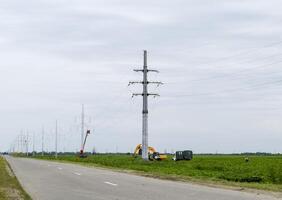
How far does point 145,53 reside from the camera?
66.1m

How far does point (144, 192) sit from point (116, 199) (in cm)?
246

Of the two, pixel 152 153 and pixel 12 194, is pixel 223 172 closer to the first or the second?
pixel 12 194

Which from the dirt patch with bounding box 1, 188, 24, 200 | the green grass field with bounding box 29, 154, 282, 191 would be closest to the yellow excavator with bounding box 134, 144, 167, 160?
the green grass field with bounding box 29, 154, 282, 191

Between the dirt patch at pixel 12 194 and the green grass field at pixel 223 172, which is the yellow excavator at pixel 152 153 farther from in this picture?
the dirt patch at pixel 12 194

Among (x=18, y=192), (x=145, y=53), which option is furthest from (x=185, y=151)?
(x=18, y=192)

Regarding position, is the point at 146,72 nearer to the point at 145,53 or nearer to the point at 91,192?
the point at 145,53

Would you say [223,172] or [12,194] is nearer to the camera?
[12,194]

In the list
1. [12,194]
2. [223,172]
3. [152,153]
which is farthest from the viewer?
[152,153]

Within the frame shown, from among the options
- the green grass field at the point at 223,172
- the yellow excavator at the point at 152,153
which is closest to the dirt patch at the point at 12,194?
the green grass field at the point at 223,172

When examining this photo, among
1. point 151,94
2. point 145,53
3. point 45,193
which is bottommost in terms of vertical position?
point 45,193

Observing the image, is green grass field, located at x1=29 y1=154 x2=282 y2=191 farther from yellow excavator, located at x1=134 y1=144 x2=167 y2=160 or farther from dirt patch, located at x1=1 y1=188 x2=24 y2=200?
yellow excavator, located at x1=134 y1=144 x2=167 y2=160

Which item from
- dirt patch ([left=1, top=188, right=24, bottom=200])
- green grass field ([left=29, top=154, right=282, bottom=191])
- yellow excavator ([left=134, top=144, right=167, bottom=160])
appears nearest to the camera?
dirt patch ([left=1, top=188, right=24, bottom=200])

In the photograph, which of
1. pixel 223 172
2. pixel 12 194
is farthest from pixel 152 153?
pixel 12 194

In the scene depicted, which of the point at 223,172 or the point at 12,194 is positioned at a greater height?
the point at 223,172
